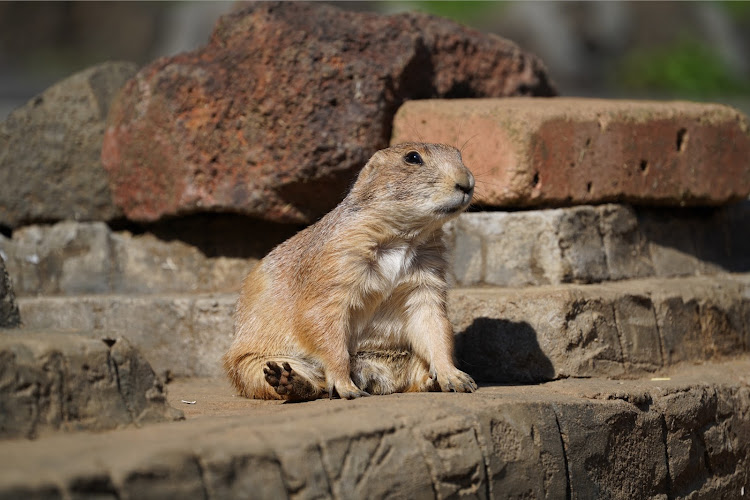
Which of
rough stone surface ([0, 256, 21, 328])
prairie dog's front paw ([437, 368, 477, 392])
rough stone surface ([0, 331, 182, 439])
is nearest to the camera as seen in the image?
rough stone surface ([0, 331, 182, 439])

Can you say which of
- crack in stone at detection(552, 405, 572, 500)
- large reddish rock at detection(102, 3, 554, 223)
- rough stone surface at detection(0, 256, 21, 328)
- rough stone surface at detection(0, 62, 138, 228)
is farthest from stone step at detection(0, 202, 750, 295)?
rough stone surface at detection(0, 256, 21, 328)

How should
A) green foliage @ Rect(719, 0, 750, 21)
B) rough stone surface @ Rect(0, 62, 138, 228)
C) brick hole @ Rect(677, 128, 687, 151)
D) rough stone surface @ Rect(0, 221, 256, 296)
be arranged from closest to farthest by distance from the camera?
brick hole @ Rect(677, 128, 687, 151), rough stone surface @ Rect(0, 221, 256, 296), rough stone surface @ Rect(0, 62, 138, 228), green foliage @ Rect(719, 0, 750, 21)

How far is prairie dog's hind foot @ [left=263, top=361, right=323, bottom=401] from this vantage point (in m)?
5.01

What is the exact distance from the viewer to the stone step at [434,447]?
325 centimetres

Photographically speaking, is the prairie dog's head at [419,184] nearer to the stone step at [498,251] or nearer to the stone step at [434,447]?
the stone step at [434,447]

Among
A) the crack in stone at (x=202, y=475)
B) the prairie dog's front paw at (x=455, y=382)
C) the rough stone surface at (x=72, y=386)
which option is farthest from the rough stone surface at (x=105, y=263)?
the crack in stone at (x=202, y=475)

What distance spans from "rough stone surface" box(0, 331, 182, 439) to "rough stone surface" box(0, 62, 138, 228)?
13.3 feet

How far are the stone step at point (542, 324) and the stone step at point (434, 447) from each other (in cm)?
21

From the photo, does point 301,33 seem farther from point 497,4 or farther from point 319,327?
point 497,4

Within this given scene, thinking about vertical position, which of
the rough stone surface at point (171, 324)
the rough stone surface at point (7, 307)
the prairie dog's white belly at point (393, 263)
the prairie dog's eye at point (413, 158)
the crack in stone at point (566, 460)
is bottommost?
the rough stone surface at point (171, 324)

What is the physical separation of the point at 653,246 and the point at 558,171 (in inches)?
40.9

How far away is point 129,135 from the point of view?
24.7ft

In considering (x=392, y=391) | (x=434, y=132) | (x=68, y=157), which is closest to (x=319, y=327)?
(x=392, y=391)

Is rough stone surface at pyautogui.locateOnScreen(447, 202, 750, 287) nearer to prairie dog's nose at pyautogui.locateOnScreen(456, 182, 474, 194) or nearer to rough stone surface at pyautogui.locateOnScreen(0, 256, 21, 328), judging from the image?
prairie dog's nose at pyautogui.locateOnScreen(456, 182, 474, 194)
